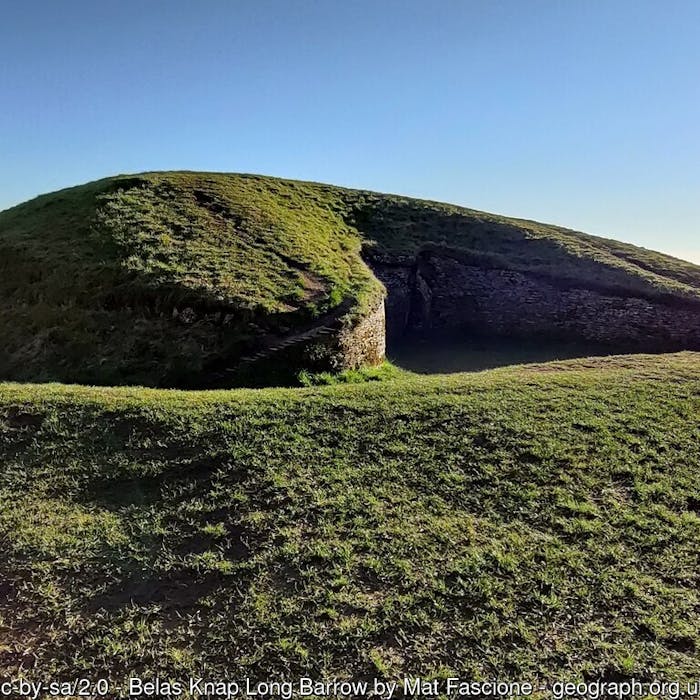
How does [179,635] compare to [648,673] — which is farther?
[179,635]

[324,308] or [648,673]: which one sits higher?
[324,308]

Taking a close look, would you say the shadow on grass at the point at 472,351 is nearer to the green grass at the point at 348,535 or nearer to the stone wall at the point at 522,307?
the stone wall at the point at 522,307

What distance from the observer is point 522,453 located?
9133 millimetres

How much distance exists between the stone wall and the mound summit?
0.19 ft

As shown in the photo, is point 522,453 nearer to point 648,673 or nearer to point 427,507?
point 427,507

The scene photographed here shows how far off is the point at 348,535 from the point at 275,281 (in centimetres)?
1214

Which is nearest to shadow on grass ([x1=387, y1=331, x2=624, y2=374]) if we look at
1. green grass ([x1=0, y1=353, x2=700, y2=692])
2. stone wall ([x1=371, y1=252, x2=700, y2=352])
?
stone wall ([x1=371, y1=252, x2=700, y2=352])

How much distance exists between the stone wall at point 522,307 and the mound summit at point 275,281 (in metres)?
0.06

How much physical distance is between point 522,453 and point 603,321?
15894 mm

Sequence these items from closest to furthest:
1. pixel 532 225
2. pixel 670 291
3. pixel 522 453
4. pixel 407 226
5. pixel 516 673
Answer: pixel 516 673 < pixel 522 453 < pixel 670 291 < pixel 407 226 < pixel 532 225

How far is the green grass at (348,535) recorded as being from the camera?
5531mm

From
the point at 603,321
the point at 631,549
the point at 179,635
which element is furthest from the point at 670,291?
the point at 179,635

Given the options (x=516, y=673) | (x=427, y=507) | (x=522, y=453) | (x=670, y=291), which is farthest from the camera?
(x=670, y=291)

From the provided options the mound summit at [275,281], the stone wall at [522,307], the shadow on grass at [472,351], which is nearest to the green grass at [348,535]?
the mound summit at [275,281]
